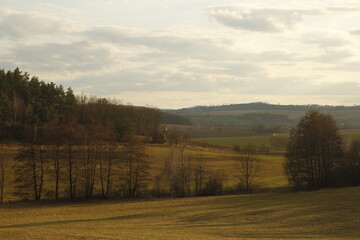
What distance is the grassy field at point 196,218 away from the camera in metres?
26.4

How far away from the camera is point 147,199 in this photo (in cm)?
5416

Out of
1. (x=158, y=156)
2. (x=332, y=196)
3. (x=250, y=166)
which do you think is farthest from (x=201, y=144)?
(x=332, y=196)

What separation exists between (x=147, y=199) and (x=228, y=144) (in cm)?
6506

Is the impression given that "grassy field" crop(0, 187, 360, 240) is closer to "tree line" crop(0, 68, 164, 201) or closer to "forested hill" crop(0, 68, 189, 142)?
"tree line" crop(0, 68, 164, 201)

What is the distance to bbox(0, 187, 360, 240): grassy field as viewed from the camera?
86.5 ft

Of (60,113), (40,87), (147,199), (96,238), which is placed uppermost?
(40,87)

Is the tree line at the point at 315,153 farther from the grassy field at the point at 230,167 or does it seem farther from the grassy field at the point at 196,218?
the grassy field at the point at 196,218

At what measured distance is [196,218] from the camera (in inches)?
1446

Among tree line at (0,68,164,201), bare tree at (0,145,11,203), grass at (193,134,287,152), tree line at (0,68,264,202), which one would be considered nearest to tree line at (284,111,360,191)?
tree line at (0,68,264,202)

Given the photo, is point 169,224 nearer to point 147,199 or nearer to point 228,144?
point 147,199

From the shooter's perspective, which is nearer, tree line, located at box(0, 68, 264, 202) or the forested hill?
tree line, located at box(0, 68, 264, 202)

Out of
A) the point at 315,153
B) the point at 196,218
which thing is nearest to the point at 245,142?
the point at 315,153

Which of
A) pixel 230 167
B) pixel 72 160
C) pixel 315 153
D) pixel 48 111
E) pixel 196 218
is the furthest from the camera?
pixel 48 111

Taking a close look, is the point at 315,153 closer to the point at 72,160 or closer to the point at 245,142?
the point at 72,160
